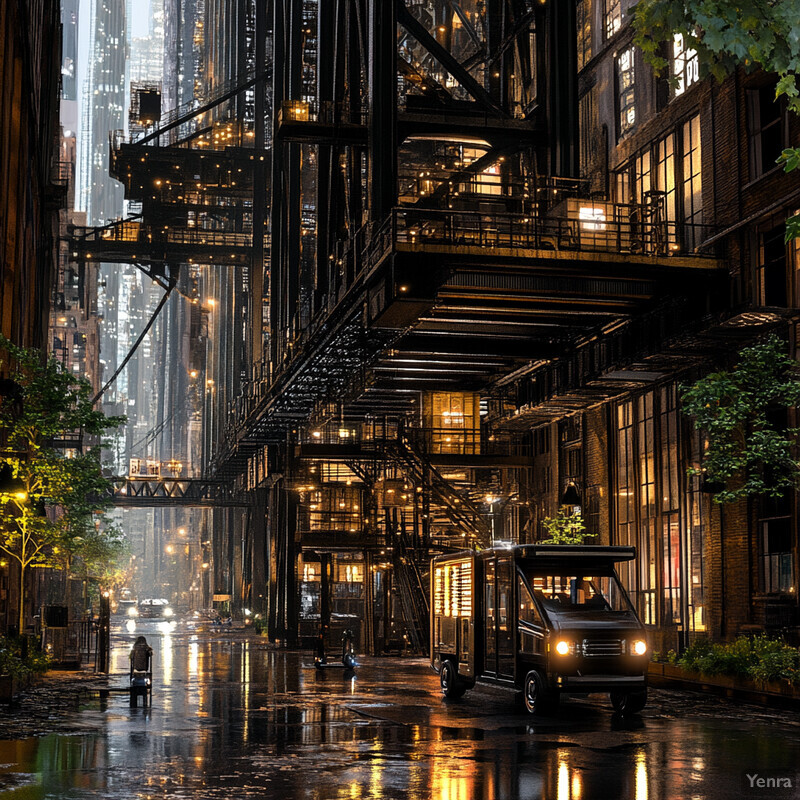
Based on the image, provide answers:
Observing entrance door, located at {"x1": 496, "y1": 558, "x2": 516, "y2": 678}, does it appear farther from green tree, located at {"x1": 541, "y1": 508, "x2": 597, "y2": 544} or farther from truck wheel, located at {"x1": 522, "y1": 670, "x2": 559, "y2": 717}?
green tree, located at {"x1": 541, "y1": 508, "x2": 597, "y2": 544}

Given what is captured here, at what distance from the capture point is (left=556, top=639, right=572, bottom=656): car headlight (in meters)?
21.4

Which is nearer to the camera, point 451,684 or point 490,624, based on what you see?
point 490,624

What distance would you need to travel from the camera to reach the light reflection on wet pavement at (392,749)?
13.3 metres

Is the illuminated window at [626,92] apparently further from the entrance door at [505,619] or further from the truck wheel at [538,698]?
the truck wheel at [538,698]

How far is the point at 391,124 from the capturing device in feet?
120

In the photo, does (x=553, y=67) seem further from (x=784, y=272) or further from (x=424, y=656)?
(x=424, y=656)

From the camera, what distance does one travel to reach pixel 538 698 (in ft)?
70.7

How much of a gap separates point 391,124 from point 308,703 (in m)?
18.5

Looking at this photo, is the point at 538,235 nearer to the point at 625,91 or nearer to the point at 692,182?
the point at 692,182

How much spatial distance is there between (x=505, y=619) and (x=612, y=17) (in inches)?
955

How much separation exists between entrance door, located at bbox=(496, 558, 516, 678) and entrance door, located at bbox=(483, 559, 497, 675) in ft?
0.80

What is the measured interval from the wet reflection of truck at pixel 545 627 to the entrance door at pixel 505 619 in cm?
2

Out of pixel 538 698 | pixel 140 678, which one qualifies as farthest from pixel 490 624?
pixel 140 678

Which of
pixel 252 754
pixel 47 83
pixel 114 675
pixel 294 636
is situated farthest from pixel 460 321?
pixel 47 83
